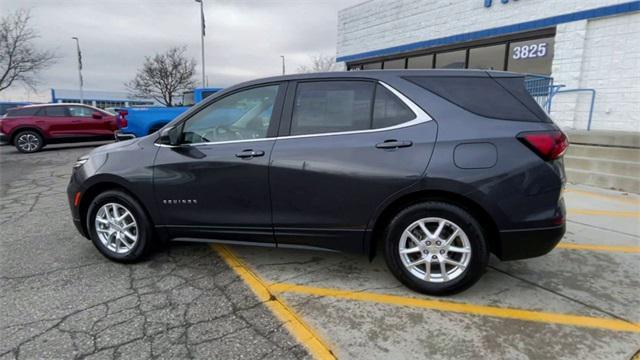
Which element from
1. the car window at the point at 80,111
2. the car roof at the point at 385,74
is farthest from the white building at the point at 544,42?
the car window at the point at 80,111

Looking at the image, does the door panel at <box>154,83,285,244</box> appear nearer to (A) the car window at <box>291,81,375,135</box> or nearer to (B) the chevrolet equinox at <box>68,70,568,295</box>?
(B) the chevrolet equinox at <box>68,70,568,295</box>

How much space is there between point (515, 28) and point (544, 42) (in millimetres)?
827

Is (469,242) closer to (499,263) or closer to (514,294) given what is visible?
(514,294)

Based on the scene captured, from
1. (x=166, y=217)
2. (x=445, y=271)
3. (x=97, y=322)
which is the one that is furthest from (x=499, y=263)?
(x=97, y=322)

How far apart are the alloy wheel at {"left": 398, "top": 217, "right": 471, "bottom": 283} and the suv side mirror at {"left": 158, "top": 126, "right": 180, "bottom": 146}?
2.16 metres

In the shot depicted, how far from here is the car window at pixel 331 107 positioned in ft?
9.95

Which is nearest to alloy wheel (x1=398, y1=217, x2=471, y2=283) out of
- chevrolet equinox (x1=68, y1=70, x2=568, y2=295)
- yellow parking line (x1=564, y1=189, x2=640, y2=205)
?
chevrolet equinox (x1=68, y1=70, x2=568, y2=295)

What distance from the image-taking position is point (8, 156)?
12.0m

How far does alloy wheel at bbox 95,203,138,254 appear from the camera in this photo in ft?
11.8

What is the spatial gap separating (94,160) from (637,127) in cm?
1028

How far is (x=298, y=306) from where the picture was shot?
112 inches

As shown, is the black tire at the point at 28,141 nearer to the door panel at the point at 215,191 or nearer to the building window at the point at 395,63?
the door panel at the point at 215,191

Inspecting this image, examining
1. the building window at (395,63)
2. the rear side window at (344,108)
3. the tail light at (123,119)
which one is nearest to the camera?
the rear side window at (344,108)

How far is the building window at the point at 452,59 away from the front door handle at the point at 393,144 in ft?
34.8
